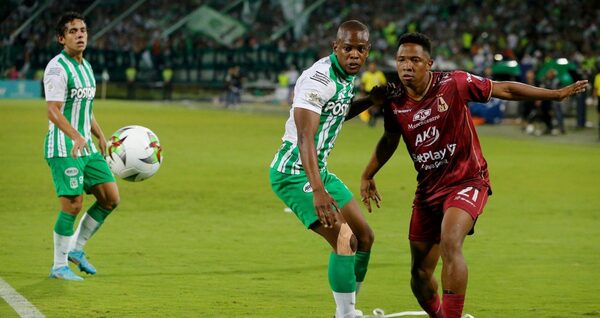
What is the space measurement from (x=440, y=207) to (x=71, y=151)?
147 inches

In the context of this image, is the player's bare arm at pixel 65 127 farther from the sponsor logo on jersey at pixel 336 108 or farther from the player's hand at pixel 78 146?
the sponsor logo on jersey at pixel 336 108

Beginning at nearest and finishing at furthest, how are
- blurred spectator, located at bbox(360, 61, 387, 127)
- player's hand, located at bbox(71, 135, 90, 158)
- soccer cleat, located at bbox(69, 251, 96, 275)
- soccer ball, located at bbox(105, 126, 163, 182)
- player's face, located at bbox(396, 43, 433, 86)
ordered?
player's face, located at bbox(396, 43, 433, 86) < player's hand, located at bbox(71, 135, 90, 158) < soccer cleat, located at bbox(69, 251, 96, 275) < soccer ball, located at bbox(105, 126, 163, 182) < blurred spectator, located at bbox(360, 61, 387, 127)

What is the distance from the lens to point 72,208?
10461 mm

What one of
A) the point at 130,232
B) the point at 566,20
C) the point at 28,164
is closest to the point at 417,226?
the point at 130,232

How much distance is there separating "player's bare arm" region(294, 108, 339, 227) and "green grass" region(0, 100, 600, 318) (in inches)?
67.2

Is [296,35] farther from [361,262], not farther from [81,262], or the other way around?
[361,262]

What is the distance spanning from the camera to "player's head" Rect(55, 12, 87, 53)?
10391 millimetres

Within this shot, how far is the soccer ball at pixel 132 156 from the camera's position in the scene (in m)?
10.8

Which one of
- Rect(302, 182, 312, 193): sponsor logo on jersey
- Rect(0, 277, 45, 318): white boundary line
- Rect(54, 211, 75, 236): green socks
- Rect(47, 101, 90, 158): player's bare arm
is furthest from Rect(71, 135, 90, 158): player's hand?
Rect(302, 182, 312, 193): sponsor logo on jersey

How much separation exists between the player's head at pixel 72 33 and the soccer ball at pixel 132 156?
999mm

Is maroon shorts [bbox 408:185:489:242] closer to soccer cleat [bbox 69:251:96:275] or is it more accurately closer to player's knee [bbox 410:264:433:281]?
player's knee [bbox 410:264:433:281]

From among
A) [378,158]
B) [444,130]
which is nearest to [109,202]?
[378,158]

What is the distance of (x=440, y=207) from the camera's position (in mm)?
7895

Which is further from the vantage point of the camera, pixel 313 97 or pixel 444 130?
pixel 444 130
